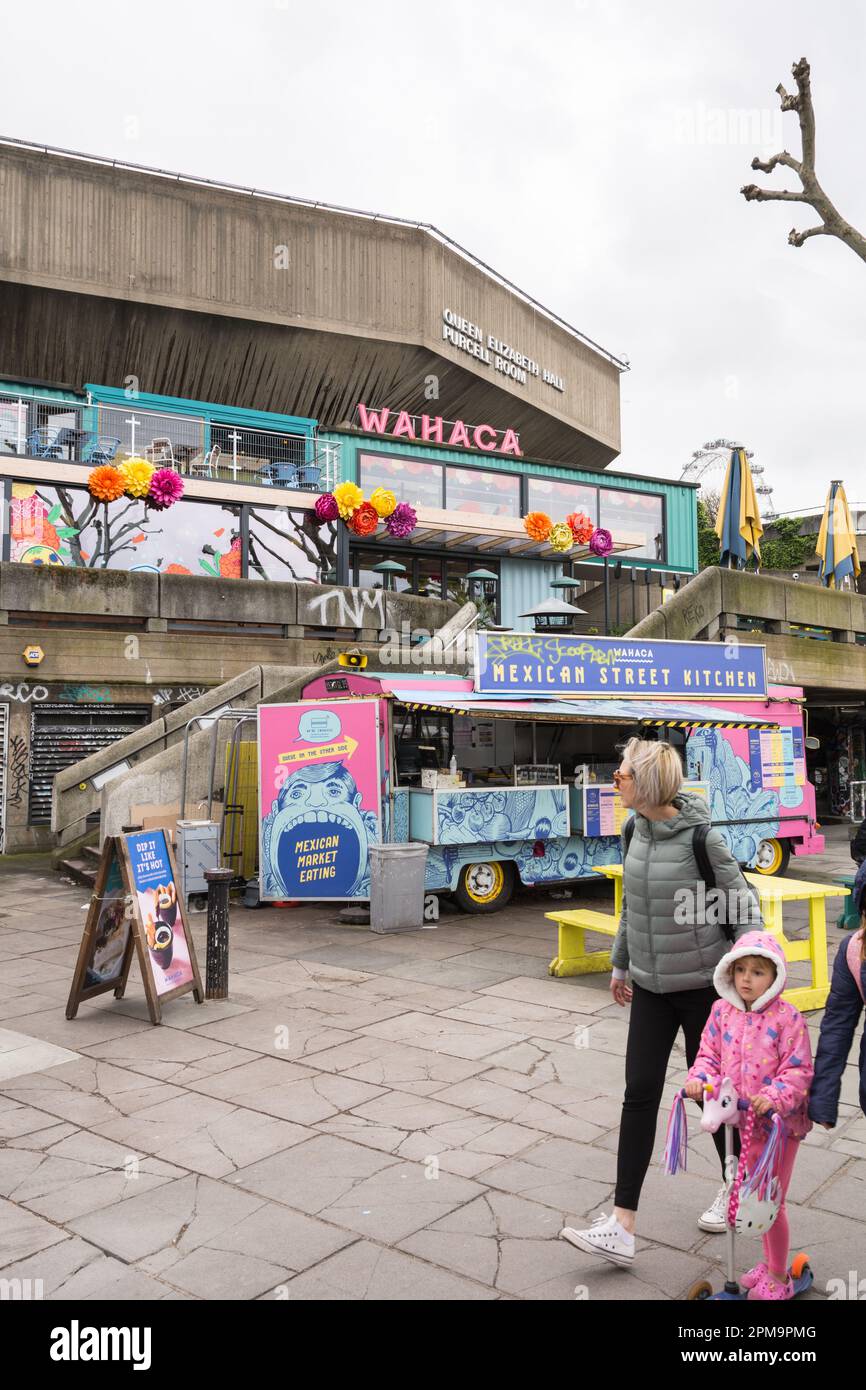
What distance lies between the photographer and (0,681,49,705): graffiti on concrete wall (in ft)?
57.3

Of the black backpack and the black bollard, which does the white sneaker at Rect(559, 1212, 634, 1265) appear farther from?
the black bollard

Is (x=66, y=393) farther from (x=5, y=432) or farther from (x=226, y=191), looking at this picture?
(x=226, y=191)

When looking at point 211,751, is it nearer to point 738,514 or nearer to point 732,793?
point 732,793

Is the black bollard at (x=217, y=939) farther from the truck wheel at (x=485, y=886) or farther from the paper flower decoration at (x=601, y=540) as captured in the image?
the paper flower decoration at (x=601, y=540)

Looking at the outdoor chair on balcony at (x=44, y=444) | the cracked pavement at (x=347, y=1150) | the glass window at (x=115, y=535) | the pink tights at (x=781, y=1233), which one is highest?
the outdoor chair on balcony at (x=44, y=444)

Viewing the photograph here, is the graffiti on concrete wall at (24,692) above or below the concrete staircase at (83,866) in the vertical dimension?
above

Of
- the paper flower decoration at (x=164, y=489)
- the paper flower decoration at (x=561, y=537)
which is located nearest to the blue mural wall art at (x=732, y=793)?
the paper flower decoration at (x=561, y=537)

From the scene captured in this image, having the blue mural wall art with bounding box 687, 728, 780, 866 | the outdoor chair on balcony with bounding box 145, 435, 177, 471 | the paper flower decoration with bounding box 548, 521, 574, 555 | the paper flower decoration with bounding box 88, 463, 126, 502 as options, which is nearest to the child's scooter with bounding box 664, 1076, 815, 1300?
the blue mural wall art with bounding box 687, 728, 780, 866

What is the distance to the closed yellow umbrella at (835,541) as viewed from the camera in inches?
940

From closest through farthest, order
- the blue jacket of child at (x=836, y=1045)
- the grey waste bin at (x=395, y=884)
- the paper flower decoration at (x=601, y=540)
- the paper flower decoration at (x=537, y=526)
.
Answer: the blue jacket of child at (x=836, y=1045), the grey waste bin at (x=395, y=884), the paper flower decoration at (x=537, y=526), the paper flower decoration at (x=601, y=540)

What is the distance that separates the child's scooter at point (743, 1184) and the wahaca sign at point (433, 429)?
2576 centimetres

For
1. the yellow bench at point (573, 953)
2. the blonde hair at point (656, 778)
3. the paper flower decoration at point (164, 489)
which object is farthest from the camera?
the paper flower decoration at point (164, 489)

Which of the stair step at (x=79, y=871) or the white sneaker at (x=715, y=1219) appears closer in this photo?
the white sneaker at (x=715, y=1219)
